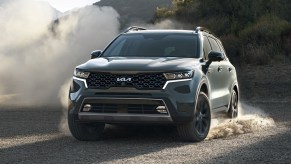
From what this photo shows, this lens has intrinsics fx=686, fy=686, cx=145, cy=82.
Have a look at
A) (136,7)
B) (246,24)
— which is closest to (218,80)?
(246,24)

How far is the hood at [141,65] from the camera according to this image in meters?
9.95

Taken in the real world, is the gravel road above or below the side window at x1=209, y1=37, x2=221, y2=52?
below

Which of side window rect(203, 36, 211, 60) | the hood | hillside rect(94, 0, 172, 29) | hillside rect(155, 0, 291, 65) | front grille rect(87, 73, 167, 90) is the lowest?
hillside rect(94, 0, 172, 29)

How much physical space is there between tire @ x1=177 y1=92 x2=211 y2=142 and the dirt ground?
15cm

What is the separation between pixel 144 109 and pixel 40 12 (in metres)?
22.7

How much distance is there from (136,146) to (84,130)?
40.6 inches

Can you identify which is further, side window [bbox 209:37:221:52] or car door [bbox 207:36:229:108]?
side window [bbox 209:37:221:52]

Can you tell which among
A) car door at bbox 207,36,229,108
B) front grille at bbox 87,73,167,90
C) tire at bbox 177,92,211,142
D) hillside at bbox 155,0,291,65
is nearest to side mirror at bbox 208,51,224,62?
car door at bbox 207,36,229,108

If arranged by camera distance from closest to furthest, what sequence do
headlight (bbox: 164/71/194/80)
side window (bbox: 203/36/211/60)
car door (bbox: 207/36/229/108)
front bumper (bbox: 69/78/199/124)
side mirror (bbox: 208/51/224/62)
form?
front bumper (bbox: 69/78/199/124) < headlight (bbox: 164/71/194/80) < side mirror (bbox: 208/51/224/62) < car door (bbox: 207/36/229/108) < side window (bbox: 203/36/211/60)

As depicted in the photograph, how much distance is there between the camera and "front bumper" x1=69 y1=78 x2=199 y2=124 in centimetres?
978

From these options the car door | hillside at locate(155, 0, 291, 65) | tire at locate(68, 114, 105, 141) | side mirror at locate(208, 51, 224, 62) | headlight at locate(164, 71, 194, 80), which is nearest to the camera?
headlight at locate(164, 71, 194, 80)

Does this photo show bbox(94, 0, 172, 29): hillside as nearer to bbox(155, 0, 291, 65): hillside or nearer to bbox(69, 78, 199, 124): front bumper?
bbox(155, 0, 291, 65): hillside

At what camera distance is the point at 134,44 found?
1153 cm

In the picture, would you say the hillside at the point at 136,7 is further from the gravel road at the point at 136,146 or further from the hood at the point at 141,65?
the hood at the point at 141,65
